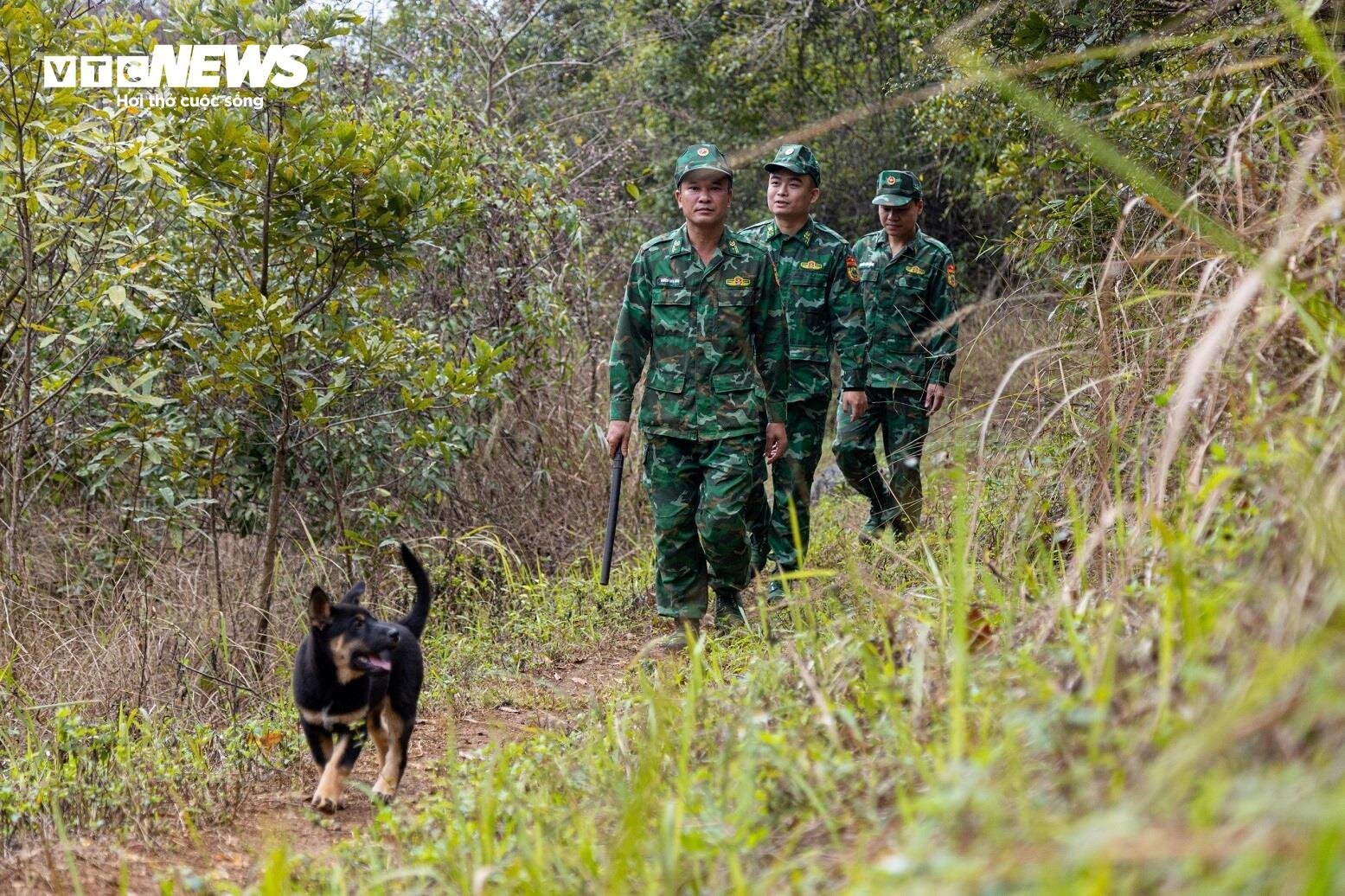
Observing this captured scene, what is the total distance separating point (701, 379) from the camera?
6438 mm

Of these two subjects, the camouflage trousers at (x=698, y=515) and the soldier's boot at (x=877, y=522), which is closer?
the camouflage trousers at (x=698, y=515)

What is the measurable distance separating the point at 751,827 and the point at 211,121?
14.2 ft

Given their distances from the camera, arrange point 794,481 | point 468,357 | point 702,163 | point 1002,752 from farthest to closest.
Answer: point 468,357 < point 794,481 < point 702,163 < point 1002,752

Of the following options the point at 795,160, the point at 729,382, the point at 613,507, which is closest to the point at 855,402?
the point at 795,160

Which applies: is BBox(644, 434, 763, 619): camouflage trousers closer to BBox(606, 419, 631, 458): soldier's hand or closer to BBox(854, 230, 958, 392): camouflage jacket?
BBox(606, 419, 631, 458): soldier's hand

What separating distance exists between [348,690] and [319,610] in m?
0.30

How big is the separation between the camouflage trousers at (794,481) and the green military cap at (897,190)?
4.02 feet

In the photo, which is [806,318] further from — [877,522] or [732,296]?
[732,296]

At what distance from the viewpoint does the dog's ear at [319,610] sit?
4.43 meters

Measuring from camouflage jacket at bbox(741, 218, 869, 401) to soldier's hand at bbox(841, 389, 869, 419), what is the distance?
0.07 m

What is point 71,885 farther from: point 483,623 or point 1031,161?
point 1031,161

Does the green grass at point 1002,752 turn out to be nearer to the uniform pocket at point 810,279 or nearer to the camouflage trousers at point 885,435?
the camouflage trousers at point 885,435

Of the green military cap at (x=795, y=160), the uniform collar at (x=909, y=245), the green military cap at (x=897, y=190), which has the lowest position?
the uniform collar at (x=909, y=245)
